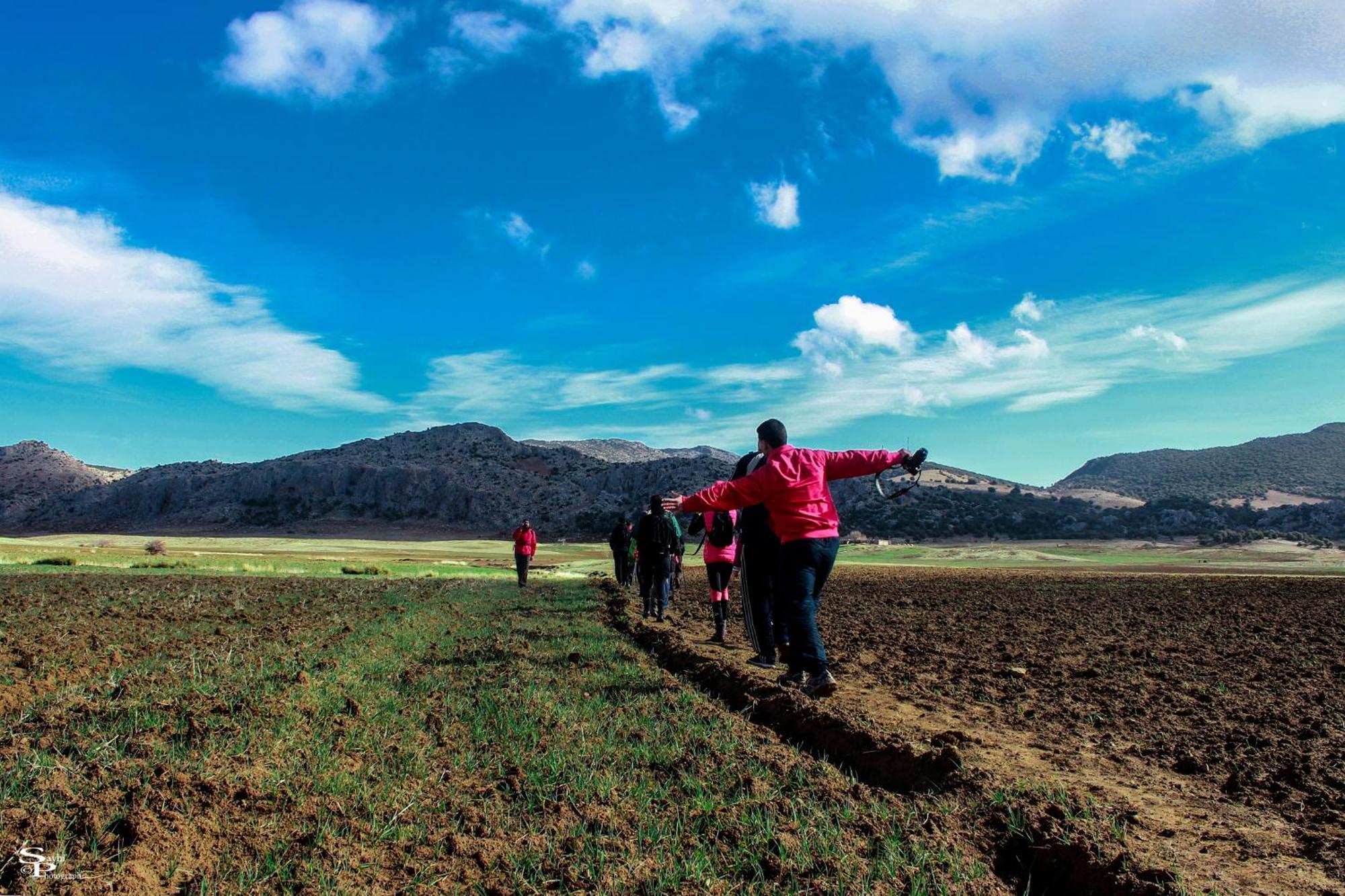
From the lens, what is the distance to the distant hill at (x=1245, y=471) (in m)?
110

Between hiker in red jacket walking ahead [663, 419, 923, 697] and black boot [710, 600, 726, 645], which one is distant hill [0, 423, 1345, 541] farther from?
hiker in red jacket walking ahead [663, 419, 923, 697]

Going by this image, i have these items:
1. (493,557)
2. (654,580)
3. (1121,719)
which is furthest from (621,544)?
(493,557)

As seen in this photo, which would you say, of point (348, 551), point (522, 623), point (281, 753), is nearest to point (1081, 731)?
point (281, 753)

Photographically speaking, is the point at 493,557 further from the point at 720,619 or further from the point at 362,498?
the point at 362,498

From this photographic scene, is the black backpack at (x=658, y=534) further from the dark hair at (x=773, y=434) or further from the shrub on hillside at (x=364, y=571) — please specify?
the shrub on hillside at (x=364, y=571)

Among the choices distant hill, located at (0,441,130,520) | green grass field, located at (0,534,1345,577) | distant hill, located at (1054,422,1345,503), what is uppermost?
distant hill, located at (0,441,130,520)

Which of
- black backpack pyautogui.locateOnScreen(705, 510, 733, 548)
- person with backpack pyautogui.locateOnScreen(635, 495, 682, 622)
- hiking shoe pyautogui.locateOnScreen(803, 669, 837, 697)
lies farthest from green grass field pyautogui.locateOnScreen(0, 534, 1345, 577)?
hiking shoe pyautogui.locateOnScreen(803, 669, 837, 697)

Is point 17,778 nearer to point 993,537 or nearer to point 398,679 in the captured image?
point 398,679

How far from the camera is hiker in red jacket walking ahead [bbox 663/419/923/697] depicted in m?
6.98

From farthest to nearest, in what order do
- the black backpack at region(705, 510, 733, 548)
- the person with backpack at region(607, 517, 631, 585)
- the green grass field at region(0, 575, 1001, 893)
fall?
1. the person with backpack at region(607, 517, 631, 585)
2. the black backpack at region(705, 510, 733, 548)
3. the green grass field at region(0, 575, 1001, 893)

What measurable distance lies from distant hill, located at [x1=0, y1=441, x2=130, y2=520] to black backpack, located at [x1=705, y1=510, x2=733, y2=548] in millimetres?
137686

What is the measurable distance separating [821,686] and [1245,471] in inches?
5503

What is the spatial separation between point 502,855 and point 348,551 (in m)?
70.9

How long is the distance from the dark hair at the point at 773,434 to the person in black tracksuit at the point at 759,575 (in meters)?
1.19
